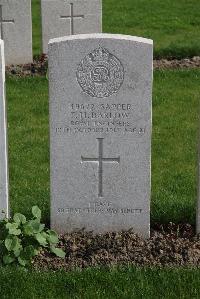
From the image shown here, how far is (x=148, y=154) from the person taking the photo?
223 inches

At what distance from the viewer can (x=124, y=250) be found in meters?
5.62

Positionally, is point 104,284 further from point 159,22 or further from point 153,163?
point 159,22

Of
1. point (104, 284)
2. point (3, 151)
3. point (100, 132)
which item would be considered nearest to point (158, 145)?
point (100, 132)

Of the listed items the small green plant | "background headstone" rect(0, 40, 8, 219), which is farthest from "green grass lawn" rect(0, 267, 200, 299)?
"background headstone" rect(0, 40, 8, 219)

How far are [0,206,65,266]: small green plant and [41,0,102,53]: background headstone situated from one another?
5.72m

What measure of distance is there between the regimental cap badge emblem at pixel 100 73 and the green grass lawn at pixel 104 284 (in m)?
1.27

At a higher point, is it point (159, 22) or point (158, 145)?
point (159, 22)

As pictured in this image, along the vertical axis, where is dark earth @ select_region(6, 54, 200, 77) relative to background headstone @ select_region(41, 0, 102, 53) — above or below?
below

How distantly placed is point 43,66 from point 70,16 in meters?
0.85

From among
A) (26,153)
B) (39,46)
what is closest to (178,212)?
(26,153)

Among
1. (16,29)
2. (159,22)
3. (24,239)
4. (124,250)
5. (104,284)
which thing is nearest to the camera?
(104,284)

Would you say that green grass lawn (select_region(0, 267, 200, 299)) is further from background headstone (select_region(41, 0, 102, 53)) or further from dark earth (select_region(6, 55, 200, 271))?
background headstone (select_region(41, 0, 102, 53))

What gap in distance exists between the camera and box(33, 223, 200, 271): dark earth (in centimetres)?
550

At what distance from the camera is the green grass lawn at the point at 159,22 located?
11789 mm
